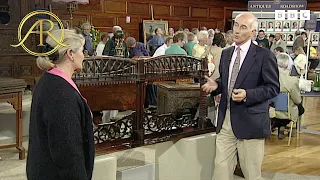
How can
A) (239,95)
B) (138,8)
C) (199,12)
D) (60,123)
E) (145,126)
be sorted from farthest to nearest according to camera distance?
(199,12), (138,8), (145,126), (239,95), (60,123)

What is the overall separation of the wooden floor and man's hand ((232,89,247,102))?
6.27ft

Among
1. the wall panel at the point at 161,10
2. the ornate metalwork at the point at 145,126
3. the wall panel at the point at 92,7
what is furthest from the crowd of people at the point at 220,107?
the wall panel at the point at 161,10

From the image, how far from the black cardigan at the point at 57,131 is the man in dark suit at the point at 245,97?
4.78 ft

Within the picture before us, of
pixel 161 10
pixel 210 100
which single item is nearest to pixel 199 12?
pixel 161 10

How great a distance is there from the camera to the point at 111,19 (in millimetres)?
11375

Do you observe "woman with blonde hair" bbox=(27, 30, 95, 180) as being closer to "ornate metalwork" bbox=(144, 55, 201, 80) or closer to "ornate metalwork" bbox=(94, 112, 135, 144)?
"ornate metalwork" bbox=(94, 112, 135, 144)

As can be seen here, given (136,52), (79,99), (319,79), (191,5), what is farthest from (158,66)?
(191,5)

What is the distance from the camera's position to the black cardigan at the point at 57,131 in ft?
5.62

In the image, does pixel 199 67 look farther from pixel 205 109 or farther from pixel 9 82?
pixel 9 82

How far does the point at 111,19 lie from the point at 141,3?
116cm

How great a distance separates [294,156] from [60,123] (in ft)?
13.3

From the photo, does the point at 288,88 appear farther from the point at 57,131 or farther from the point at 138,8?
the point at 138,8

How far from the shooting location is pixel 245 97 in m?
2.96

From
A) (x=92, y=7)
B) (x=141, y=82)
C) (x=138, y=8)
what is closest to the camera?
(x=141, y=82)
